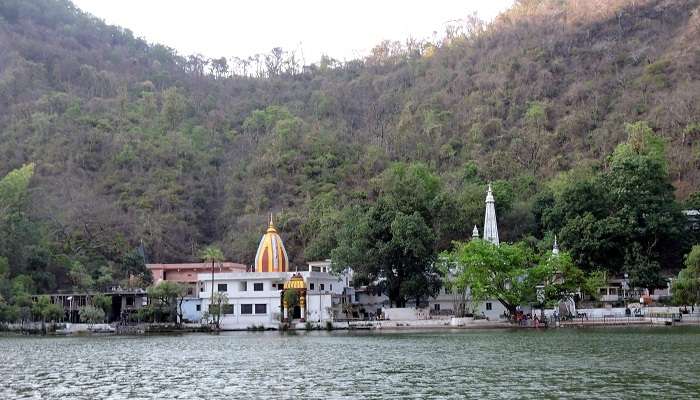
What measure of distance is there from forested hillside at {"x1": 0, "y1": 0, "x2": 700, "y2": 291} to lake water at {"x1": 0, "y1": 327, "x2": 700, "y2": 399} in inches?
1252

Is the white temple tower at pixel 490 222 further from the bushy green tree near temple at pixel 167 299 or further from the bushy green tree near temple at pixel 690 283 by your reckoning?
the bushy green tree near temple at pixel 167 299

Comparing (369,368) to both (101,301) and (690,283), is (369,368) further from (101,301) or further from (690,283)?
(101,301)

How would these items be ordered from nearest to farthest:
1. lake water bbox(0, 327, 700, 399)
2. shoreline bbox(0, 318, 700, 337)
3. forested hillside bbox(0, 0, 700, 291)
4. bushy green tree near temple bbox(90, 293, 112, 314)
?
lake water bbox(0, 327, 700, 399) → shoreline bbox(0, 318, 700, 337) → bushy green tree near temple bbox(90, 293, 112, 314) → forested hillside bbox(0, 0, 700, 291)

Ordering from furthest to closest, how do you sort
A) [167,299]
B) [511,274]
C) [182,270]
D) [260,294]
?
[182,270], [260,294], [167,299], [511,274]

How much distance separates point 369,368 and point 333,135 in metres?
87.5

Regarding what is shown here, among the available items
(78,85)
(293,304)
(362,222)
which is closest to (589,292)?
(362,222)

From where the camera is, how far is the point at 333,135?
122250 millimetres

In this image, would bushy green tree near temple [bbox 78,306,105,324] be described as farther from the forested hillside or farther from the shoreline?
the forested hillside

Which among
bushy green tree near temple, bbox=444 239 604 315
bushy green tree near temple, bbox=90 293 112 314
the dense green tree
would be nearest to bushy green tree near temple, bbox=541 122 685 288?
bushy green tree near temple, bbox=444 239 604 315

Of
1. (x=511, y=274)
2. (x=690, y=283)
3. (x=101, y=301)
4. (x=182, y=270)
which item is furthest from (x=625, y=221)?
(x=101, y=301)

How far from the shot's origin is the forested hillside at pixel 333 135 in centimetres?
8888

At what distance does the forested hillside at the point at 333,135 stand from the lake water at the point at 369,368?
31.8 metres

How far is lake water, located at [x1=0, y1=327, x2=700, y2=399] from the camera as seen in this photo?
2898 cm

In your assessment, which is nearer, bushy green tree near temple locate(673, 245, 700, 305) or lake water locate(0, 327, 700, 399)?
lake water locate(0, 327, 700, 399)
